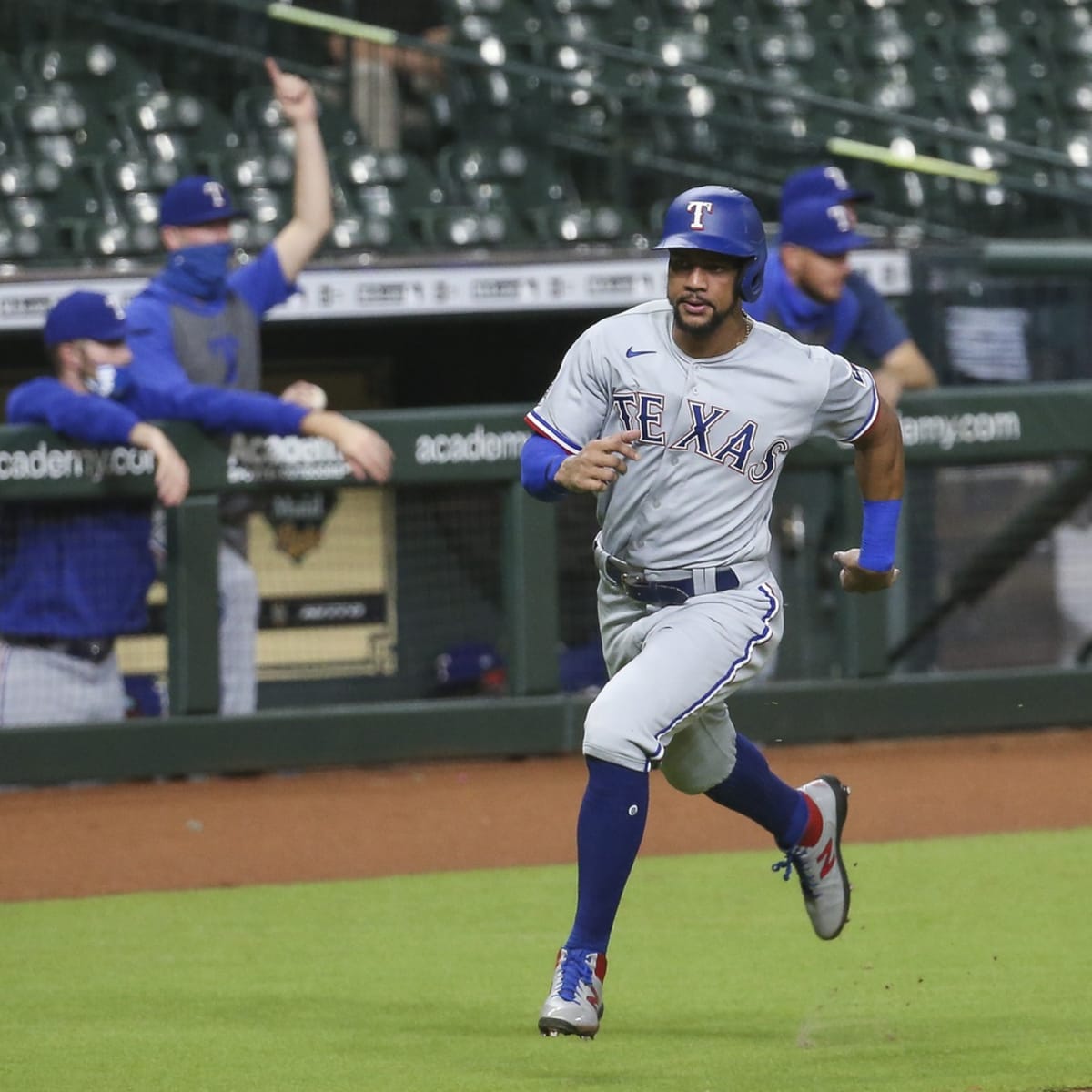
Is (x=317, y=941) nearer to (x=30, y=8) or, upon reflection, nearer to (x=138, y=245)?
(x=138, y=245)

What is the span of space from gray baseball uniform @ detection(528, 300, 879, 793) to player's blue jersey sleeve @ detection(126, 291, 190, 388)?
3209mm

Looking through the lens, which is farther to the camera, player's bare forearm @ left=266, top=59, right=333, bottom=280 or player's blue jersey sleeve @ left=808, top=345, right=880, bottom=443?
player's bare forearm @ left=266, top=59, right=333, bottom=280

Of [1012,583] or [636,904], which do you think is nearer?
[636,904]

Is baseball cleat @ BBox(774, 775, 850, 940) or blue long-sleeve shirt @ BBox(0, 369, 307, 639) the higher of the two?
blue long-sleeve shirt @ BBox(0, 369, 307, 639)

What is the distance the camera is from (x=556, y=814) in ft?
24.1

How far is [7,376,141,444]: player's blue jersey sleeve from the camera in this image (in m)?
7.30

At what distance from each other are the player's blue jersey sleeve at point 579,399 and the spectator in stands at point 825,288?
317cm

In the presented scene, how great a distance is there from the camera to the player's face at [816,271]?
7637 mm

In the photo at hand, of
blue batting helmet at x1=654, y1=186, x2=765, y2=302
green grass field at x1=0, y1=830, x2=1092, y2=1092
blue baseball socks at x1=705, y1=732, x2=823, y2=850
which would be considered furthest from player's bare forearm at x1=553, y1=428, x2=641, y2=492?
green grass field at x1=0, y1=830, x2=1092, y2=1092

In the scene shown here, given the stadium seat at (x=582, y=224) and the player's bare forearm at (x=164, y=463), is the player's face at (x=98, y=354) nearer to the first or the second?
the player's bare forearm at (x=164, y=463)

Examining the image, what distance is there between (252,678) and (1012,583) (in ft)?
9.97

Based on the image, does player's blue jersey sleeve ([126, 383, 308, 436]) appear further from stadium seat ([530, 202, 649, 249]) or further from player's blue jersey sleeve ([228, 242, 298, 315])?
stadium seat ([530, 202, 649, 249])

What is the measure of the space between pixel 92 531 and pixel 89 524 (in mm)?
26

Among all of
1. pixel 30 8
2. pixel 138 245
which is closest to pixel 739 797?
pixel 138 245
